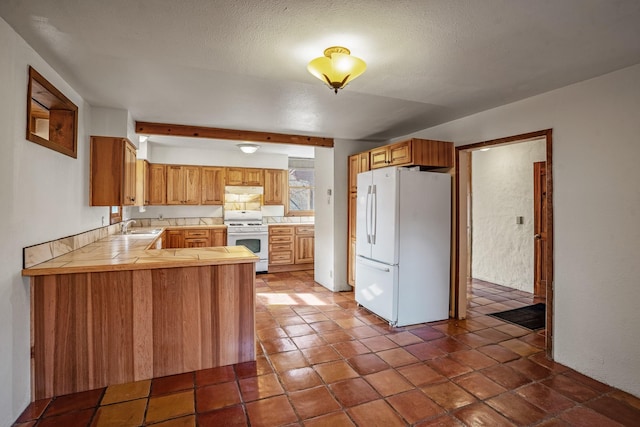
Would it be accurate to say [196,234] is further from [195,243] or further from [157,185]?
[157,185]

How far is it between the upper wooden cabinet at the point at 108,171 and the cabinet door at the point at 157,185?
289cm

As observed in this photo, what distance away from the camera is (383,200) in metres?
3.76

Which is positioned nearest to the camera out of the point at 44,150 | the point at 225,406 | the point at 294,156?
the point at 225,406

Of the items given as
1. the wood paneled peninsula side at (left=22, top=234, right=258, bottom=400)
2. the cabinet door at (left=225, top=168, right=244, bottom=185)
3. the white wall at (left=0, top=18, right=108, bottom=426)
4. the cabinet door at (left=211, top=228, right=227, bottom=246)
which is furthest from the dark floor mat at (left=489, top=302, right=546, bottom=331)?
the cabinet door at (left=225, top=168, right=244, bottom=185)

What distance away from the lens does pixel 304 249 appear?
6.62m

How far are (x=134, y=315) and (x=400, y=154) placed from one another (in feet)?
9.87

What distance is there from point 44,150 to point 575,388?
424 centimetres

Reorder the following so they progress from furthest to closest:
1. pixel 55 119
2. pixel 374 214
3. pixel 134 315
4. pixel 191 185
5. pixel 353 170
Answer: pixel 191 185
pixel 353 170
pixel 374 214
pixel 55 119
pixel 134 315

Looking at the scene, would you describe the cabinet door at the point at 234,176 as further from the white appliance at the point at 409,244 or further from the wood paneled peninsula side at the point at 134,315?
the wood paneled peninsula side at the point at 134,315

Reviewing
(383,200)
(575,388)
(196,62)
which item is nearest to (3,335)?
(196,62)

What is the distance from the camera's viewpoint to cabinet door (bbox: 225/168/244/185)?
658 centimetres

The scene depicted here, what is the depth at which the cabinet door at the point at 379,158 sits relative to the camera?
4.04m

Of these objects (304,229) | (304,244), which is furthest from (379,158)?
(304,244)

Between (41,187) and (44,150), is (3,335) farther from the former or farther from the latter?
(44,150)
